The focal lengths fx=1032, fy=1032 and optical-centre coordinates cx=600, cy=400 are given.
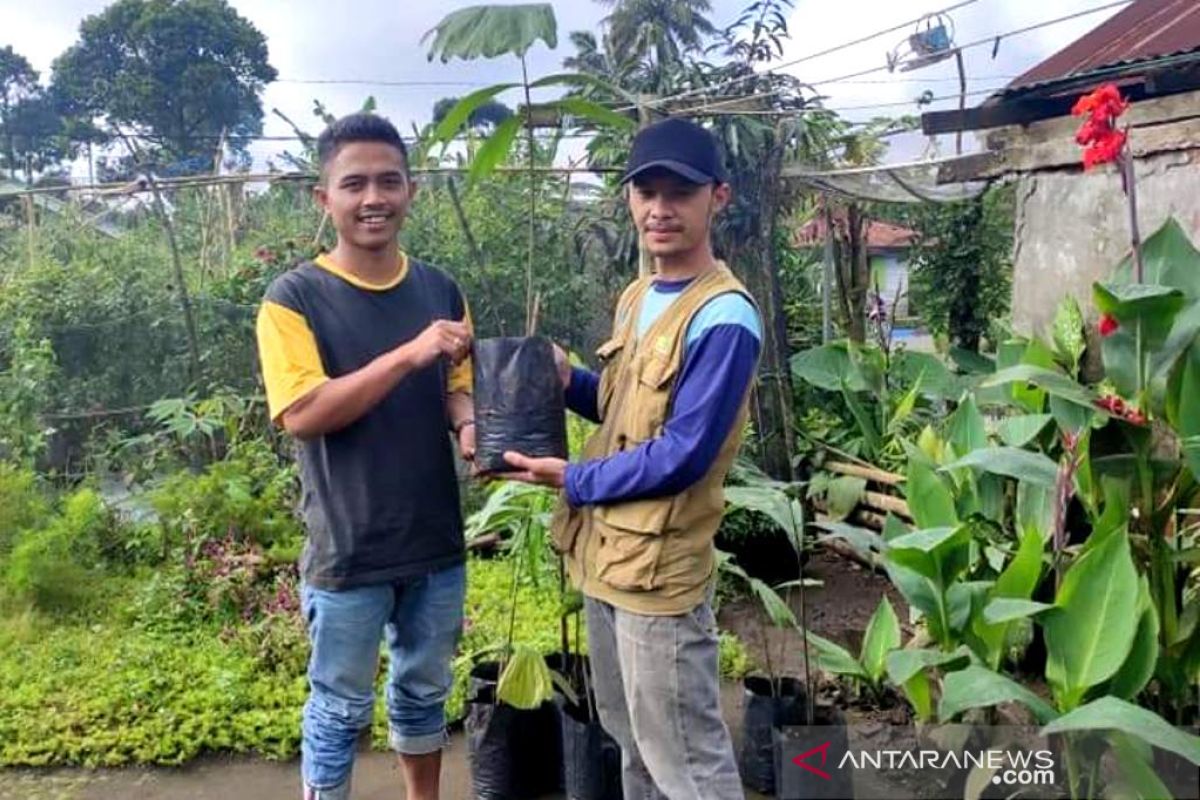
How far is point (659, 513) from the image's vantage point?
5.89 feet

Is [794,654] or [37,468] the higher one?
[37,468]

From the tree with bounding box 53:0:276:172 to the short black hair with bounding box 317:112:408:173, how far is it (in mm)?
25169

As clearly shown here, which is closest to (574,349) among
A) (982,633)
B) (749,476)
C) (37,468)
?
(749,476)

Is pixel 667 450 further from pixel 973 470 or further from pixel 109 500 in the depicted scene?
pixel 109 500

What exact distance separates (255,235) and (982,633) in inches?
187

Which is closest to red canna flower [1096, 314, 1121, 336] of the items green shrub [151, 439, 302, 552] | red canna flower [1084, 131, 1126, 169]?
red canna flower [1084, 131, 1126, 169]

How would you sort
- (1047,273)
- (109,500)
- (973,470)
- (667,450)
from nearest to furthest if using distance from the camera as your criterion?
(667,450) < (973,470) < (1047,273) < (109,500)

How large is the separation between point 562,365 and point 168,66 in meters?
28.2

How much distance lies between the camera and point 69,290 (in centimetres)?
552

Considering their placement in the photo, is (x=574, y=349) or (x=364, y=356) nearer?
(x=364, y=356)

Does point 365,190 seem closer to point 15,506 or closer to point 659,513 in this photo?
point 659,513

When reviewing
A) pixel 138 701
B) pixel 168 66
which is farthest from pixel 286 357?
pixel 168 66

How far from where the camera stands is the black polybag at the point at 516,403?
1932 millimetres

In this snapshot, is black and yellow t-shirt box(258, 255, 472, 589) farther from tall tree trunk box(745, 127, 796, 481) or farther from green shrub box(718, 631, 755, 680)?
tall tree trunk box(745, 127, 796, 481)
